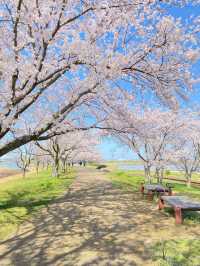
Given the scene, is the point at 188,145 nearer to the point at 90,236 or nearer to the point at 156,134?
the point at 156,134

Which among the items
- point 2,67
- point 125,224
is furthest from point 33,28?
point 125,224

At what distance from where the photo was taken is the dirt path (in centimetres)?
646

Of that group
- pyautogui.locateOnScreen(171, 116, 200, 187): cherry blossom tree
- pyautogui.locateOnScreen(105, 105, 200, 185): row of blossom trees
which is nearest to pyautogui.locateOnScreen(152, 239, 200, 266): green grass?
pyautogui.locateOnScreen(105, 105, 200, 185): row of blossom trees

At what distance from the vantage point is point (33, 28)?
27.7 ft

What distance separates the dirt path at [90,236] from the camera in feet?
21.2

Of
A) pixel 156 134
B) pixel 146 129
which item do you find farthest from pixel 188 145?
pixel 146 129

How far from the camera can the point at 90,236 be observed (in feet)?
27.0

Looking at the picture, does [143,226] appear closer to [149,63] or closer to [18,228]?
[18,228]

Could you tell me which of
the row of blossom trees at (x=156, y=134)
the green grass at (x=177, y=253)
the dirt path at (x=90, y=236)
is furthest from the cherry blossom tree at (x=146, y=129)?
the green grass at (x=177, y=253)

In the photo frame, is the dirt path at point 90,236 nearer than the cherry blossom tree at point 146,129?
Yes

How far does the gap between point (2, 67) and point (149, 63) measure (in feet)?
13.4

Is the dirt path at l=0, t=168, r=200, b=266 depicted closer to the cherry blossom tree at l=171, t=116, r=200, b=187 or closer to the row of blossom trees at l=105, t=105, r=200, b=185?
the row of blossom trees at l=105, t=105, r=200, b=185

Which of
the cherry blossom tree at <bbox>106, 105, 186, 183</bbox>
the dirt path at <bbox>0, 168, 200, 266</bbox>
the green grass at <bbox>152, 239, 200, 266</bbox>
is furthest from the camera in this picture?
the cherry blossom tree at <bbox>106, 105, 186, 183</bbox>

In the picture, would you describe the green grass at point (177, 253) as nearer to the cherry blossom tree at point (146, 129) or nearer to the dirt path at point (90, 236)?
the dirt path at point (90, 236)
